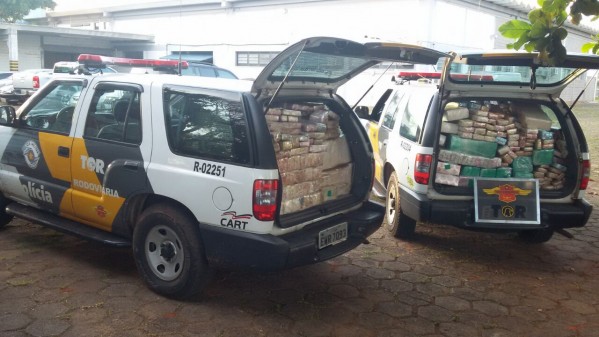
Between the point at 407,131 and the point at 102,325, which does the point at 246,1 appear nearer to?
the point at 407,131

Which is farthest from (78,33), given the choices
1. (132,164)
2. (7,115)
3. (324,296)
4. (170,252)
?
(324,296)

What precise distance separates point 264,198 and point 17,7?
3462 cm

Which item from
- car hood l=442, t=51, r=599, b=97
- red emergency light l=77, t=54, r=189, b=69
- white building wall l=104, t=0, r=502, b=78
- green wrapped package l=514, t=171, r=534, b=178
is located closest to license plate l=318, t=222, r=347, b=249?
car hood l=442, t=51, r=599, b=97

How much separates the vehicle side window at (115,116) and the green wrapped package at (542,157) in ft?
12.5

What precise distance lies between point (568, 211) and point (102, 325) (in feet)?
13.7

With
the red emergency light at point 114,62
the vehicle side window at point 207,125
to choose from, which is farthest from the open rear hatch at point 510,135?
the red emergency light at point 114,62

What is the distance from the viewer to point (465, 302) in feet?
13.6

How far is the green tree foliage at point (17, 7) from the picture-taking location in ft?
103

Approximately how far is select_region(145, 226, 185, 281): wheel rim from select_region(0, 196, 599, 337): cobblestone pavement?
22 centimetres

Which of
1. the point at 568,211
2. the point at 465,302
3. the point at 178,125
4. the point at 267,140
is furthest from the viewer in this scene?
the point at 568,211

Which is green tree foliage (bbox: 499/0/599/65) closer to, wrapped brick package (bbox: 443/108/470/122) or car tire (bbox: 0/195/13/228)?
wrapped brick package (bbox: 443/108/470/122)

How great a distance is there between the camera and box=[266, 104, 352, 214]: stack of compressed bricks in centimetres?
396

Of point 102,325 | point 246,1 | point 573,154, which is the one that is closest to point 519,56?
point 573,154

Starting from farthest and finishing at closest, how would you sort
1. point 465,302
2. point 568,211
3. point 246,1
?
point 246,1, point 568,211, point 465,302
